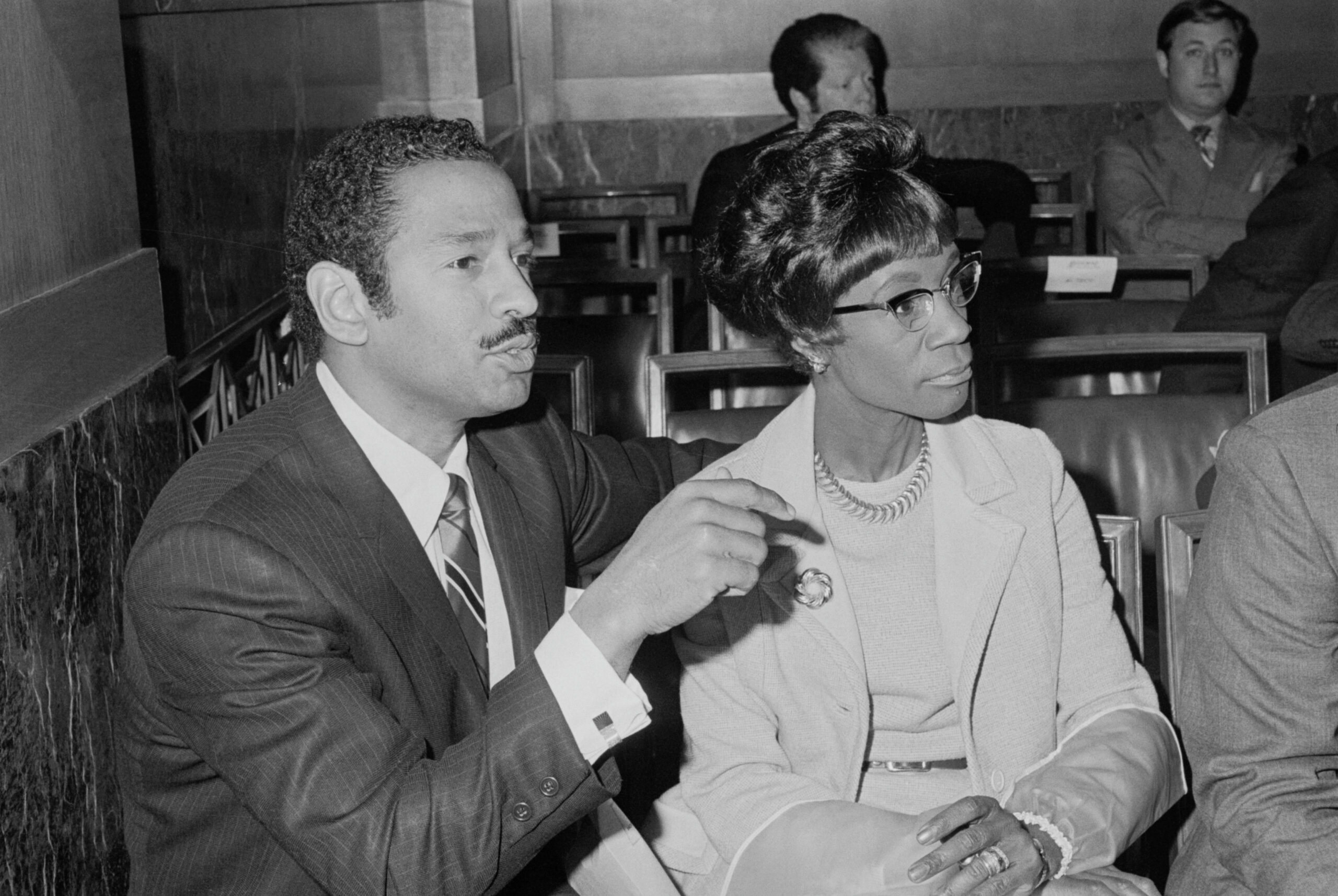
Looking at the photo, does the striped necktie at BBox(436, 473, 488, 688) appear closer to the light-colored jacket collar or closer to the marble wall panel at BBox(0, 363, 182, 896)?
the light-colored jacket collar

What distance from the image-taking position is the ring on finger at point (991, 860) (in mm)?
1516

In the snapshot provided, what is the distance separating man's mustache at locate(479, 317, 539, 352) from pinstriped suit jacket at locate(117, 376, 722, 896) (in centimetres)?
19

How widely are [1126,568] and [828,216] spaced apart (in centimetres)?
64

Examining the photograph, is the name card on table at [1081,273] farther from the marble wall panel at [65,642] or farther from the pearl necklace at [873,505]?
the marble wall panel at [65,642]

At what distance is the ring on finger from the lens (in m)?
1.52

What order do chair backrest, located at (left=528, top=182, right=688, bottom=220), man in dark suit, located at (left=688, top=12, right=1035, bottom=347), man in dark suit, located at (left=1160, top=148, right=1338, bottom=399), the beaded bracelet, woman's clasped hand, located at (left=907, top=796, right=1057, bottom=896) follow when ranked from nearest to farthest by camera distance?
woman's clasped hand, located at (left=907, top=796, right=1057, bottom=896)
the beaded bracelet
man in dark suit, located at (left=1160, top=148, right=1338, bottom=399)
man in dark suit, located at (left=688, top=12, right=1035, bottom=347)
chair backrest, located at (left=528, top=182, right=688, bottom=220)

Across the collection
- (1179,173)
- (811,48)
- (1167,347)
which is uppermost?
(811,48)

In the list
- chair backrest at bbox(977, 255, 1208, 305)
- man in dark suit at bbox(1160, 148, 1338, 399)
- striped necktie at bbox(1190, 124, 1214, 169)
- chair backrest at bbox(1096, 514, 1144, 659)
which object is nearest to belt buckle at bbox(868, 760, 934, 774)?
chair backrest at bbox(1096, 514, 1144, 659)

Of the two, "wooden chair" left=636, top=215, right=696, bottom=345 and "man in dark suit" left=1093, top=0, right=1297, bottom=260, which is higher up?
"man in dark suit" left=1093, top=0, right=1297, bottom=260

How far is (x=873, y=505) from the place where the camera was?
75.1 inches

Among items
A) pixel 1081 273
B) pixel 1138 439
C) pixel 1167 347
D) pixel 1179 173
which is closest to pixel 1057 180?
pixel 1179 173

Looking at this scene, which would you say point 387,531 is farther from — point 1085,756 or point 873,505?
point 1085,756

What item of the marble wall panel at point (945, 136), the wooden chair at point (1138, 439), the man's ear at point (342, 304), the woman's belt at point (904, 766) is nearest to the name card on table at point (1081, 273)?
the wooden chair at point (1138, 439)

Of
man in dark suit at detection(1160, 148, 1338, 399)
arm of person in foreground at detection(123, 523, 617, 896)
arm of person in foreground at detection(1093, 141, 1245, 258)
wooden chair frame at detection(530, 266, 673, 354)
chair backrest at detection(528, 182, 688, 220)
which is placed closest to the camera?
arm of person in foreground at detection(123, 523, 617, 896)
